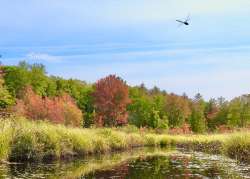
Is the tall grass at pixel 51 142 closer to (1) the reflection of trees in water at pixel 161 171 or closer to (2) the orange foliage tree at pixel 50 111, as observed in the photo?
(1) the reflection of trees in water at pixel 161 171

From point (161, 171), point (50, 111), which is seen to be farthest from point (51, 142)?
point (50, 111)

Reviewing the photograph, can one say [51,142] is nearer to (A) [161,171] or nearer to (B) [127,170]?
(B) [127,170]

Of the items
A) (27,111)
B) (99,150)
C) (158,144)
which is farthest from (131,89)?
(99,150)

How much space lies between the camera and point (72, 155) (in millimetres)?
23734

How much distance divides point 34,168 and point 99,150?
8.94 m

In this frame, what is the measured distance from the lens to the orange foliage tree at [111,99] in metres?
56.8

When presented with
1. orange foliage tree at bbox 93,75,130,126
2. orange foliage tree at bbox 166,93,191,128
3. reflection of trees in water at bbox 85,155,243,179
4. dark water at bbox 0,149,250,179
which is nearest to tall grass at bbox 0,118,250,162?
dark water at bbox 0,149,250,179

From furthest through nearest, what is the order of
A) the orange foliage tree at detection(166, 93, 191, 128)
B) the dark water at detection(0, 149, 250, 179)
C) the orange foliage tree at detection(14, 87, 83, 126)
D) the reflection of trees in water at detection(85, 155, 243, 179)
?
the orange foliage tree at detection(166, 93, 191, 128) < the orange foliage tree at detection(14, 87, 83, 126) < the reflection of trees in water at detection(85, 155, 243, 179) < the dark water at detection(0, 149, 250, 179)

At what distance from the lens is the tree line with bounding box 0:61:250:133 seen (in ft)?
175

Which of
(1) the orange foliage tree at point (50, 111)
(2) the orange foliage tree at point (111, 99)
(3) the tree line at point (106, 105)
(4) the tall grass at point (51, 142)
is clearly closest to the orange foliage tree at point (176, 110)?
(3) the tree line at point (106, 105)

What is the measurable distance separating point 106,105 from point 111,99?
1.00 m

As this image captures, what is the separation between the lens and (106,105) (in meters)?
57.3

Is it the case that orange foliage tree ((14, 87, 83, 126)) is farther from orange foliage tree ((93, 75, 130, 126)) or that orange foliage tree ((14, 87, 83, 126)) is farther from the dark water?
the dark water

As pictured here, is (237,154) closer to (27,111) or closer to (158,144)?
(158,144)
